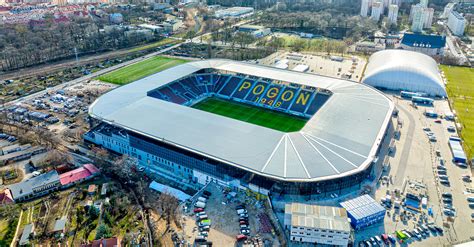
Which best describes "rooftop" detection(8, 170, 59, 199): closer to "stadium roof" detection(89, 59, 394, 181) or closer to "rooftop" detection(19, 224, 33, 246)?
"rooftop" detection(19, 224, 33, 246)

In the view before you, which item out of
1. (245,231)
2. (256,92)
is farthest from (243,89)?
(245,231)

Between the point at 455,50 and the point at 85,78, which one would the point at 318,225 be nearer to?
the point at 85,78

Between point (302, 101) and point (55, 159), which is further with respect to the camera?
point (302, 101)

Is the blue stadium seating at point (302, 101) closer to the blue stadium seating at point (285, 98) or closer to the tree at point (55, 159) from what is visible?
the blue stadium seating at point (285, 98)

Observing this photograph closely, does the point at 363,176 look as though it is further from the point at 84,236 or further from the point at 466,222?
the point at 84,236

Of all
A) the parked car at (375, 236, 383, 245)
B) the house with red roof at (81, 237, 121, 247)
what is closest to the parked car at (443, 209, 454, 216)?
the parked car at (375, 236, 383, 245)

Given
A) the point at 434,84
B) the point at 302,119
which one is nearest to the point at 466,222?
the point at 302,119
